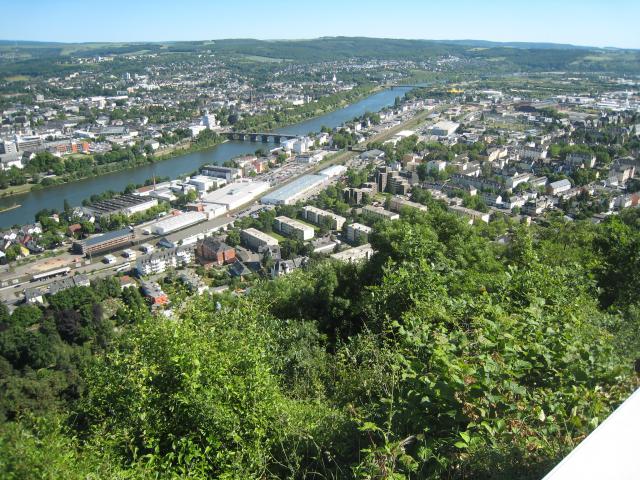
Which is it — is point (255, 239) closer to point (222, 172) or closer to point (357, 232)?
point (357, 232)

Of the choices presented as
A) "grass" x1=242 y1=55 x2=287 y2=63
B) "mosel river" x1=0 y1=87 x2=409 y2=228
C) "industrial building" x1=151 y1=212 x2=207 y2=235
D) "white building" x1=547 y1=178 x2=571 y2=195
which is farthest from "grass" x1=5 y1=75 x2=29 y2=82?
"white building" x1=547 y1=178 x2=571 y2=195

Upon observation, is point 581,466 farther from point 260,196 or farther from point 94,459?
point 260,196

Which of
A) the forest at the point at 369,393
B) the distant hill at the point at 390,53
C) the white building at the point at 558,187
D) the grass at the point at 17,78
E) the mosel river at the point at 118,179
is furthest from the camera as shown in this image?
the distant hill at the point at 390,53

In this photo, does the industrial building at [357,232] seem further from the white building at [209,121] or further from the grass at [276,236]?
the white building at [209,121]

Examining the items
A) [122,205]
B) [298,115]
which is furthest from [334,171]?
[298,115]

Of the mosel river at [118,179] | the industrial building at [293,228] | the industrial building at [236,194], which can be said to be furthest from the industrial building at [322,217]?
the mosel river at [118,179]

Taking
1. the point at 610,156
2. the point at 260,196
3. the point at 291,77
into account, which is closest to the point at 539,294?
the point at 260,196
